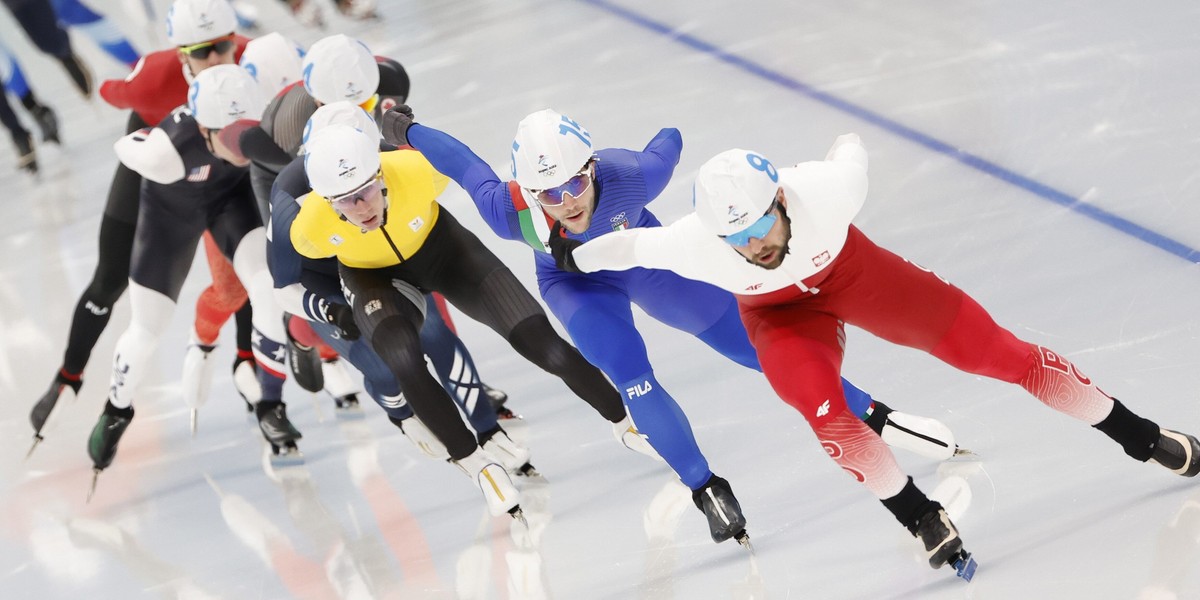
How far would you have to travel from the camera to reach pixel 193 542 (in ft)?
16.3

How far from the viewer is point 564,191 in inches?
149

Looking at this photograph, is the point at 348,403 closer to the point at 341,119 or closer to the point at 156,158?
the point at 156,158

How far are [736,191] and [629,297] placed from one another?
3.66ft

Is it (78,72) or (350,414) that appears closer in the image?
(350,414)

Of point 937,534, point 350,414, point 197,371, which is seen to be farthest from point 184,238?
point 937,534

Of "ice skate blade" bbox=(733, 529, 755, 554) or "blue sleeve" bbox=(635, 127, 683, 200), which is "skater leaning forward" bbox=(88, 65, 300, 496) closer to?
"blue sleeve" bbox=(635, 127, 683, 200)

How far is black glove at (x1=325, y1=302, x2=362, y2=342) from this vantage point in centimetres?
442

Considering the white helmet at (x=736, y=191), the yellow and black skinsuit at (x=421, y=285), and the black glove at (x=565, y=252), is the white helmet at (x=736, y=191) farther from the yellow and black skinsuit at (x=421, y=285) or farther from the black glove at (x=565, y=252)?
the yellow and black skinsuit at (x=421, y=285)

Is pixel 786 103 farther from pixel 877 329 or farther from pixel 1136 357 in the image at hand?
pixel 877 329

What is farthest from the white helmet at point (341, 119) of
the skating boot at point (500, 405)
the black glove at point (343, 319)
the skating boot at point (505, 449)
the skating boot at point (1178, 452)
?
the skating boot at point (1178, 452)

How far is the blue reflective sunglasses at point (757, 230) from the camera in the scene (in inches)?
126

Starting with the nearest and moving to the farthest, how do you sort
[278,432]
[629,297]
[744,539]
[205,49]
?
[744,539]
[629,297]
[278,432]
[205,49]

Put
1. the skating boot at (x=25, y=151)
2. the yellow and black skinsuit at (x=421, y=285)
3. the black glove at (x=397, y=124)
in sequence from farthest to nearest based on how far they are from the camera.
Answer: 1. the skating boot at (x=25, y=151)
2. the black glove at (x=397, y=124)
3. the yellow and black skinsuit at (x=421, y=285)

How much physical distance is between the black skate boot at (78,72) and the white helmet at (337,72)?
4486 millimetres
